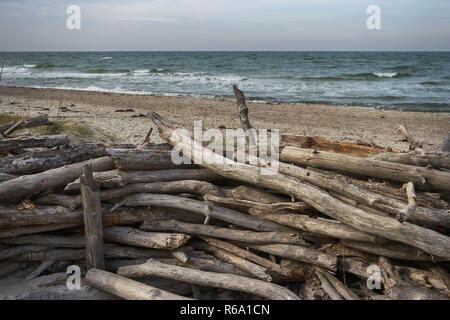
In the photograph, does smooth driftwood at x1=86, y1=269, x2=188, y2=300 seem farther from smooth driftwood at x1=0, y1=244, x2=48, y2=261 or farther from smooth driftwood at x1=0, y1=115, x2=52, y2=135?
smooth driftwood at x1=0, y1=115, x2=52, y2=135

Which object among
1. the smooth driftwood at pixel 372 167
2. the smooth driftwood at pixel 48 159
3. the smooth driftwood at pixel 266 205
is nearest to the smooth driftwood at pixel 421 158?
the smooth driftwood at pixel 372 167

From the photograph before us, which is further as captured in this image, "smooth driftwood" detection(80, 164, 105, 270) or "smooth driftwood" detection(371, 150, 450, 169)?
"smooth driftwood" detection(371, 150, 450, 169)

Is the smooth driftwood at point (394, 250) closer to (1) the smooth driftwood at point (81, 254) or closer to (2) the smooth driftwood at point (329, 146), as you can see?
(2) the smooth driftwood at point (329, 146)

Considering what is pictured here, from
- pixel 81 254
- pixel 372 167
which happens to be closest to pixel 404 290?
pixel 372 167

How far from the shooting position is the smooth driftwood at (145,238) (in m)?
3.71

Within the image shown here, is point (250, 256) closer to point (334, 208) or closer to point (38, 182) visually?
point (334, 208)

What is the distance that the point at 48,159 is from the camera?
4.28 m

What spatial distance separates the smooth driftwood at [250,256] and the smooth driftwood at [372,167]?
1.19 metres

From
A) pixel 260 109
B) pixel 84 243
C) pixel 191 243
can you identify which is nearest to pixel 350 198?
pixel 191 243

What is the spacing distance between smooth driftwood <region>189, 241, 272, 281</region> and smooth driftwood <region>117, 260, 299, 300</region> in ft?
0.36

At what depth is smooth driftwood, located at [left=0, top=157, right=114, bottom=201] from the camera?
3822 millimetres

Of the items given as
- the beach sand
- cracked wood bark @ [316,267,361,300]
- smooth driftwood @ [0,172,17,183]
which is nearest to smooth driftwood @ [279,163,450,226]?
cracked wood bark @ [316,267,361,300]
